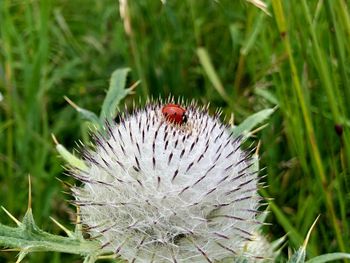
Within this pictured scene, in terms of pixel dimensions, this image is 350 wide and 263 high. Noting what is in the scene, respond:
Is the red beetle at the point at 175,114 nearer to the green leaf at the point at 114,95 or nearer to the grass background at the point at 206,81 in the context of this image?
the green leaf at the point at 114,95

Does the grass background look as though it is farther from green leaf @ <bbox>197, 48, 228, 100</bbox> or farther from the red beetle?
the red beetle

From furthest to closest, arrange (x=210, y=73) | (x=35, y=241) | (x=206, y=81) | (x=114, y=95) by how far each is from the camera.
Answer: (x=206, y=81) < (x=210, y=73) < (x=114, y=95) < (x=35, y=241)

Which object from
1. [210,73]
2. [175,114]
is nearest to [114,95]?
[175,114]

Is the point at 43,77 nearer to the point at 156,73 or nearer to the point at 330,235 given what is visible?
the point at 156,73

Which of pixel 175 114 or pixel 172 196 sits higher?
pixel 175 114

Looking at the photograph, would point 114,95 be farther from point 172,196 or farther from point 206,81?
point 206,81

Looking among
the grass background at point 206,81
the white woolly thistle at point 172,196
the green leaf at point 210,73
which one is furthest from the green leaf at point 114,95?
the green leaf at point 210,73

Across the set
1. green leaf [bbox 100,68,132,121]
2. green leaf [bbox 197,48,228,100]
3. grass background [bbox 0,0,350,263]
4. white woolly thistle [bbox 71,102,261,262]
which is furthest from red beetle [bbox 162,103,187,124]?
green leaf [bbox 197,48,228,100]

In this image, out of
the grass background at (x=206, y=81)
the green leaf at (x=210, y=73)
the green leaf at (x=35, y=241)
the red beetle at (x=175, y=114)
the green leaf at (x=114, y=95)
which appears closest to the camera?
the green leaf at (x=35, y=241)

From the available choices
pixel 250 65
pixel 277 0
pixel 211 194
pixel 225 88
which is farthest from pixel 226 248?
pixel 225 88
